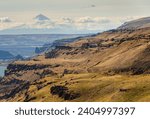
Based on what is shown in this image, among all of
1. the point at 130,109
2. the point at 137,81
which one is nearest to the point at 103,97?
the point at 137,81

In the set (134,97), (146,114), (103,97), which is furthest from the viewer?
(103,97)

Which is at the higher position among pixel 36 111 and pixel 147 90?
pixel 36 111

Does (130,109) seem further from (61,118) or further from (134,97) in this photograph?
(134,97)

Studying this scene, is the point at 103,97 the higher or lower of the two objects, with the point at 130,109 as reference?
lower

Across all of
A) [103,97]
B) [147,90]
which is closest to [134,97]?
[147,90]

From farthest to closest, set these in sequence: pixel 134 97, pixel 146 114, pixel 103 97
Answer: pixel 103 97, pixel 134 97, pixel 146 114

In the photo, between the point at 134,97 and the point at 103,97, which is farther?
the point at 103,97

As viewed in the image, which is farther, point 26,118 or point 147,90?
point 147,90

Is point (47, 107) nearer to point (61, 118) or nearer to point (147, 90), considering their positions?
point (61, 118)
